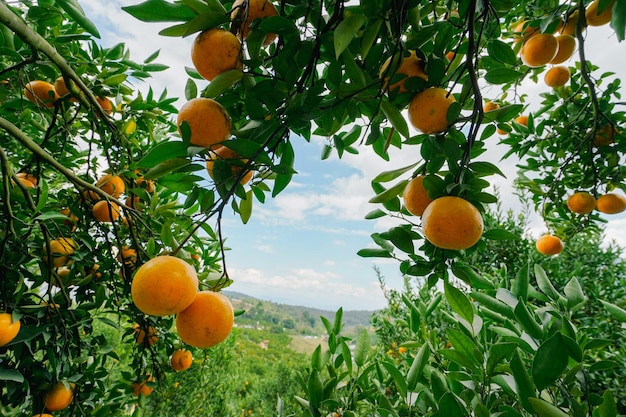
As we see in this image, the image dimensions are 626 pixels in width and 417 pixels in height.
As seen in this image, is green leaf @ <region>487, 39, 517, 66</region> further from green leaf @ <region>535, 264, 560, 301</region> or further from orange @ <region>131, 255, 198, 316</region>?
orange @ <region>131, 255, 198, 316</region>

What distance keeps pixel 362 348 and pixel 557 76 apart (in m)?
2.16

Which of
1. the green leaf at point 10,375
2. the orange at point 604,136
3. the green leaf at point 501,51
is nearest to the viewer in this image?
the green leaf at point 501,51

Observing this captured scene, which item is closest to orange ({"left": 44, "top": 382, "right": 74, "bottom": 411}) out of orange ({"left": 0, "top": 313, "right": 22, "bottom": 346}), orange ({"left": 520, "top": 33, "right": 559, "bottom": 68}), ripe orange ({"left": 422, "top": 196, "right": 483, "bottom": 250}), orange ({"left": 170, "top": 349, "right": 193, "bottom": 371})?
orange ({"left": 0, "top": 313, "right": 22, "bottom": 346})

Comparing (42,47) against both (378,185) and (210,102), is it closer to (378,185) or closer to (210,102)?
(210,102)

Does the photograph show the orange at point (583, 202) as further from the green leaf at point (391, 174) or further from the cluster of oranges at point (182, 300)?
the cluster of oranges at point (182, 300)

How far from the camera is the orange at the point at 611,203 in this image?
2.06 metres

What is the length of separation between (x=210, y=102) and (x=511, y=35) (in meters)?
2.08

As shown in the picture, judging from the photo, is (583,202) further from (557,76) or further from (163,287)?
(163,287)

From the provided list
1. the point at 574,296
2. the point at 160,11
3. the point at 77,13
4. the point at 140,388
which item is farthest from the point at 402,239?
the point at 140,388

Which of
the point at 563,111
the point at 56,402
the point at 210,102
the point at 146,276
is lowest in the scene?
the point at 56,402

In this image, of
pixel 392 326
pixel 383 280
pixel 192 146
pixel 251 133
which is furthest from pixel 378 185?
pixel 383 280

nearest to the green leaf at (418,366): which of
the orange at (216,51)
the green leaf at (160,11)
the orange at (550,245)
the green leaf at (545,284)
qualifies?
the green leaf at (545,284)

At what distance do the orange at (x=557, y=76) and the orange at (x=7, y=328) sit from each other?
3016 mm

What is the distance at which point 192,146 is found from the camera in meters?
0.64
